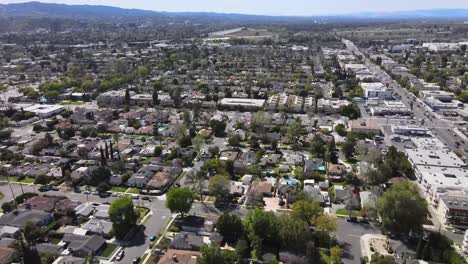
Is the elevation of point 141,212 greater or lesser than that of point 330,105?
lesser

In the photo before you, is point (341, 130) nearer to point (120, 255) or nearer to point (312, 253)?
point (312, 253)

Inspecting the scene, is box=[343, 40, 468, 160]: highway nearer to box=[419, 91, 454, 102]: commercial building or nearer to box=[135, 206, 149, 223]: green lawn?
box=[419, 91, 454, 102]: commercial building

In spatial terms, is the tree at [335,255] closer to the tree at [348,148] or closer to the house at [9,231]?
the tree at [348,148]

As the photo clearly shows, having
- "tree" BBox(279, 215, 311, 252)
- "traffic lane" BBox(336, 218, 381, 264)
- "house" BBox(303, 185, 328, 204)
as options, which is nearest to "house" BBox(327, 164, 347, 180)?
"house" BBox(303, 185, 328, 204)

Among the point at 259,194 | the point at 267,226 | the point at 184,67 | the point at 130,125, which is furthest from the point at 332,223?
the point at 184,67

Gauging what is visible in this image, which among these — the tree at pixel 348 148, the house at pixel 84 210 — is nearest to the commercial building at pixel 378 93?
the tree at pixel 348 148

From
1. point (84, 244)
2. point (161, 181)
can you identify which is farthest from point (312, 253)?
point (161, 181)
